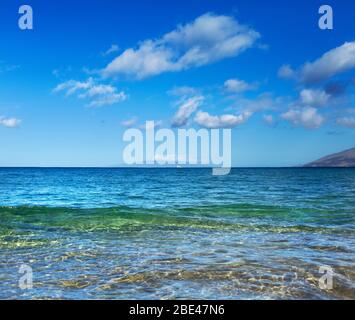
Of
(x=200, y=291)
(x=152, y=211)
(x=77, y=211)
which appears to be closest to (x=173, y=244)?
(x=200, y=291)

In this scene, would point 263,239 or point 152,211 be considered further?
point 152,211

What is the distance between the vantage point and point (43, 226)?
18688 millimetres

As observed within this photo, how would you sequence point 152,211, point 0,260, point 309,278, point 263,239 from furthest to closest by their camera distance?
point 152,211 → point 263,239 → point 0,260 → point 309,278

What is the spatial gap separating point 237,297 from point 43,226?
516 inches

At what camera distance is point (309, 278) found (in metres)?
9.48

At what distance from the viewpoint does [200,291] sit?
28.1ft
